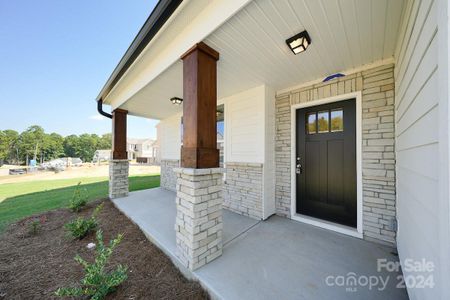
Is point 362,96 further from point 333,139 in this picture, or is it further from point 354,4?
point 354,4

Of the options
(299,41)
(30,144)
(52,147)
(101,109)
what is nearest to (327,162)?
(299,41)

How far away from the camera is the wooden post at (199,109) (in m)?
2.01

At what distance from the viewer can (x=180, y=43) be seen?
225 cm

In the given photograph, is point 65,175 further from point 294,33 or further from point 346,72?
point 346,72

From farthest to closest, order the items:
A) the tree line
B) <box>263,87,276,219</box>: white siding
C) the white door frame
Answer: the tree line
<box>263,87,276,219</box>: white siding
the white door frame

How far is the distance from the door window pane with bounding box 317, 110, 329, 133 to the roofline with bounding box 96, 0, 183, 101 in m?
2.83

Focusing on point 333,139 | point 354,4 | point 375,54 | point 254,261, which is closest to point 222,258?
point 254,261

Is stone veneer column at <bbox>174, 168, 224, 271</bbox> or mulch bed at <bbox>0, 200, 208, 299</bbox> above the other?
stone veneer column at <bbox>174, 168, 224, 271</bbox>

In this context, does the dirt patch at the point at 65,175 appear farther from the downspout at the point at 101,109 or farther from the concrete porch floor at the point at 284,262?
the concrete porch floor at the point at 284,262

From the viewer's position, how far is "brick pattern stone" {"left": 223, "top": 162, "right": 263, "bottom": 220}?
11.2 feet

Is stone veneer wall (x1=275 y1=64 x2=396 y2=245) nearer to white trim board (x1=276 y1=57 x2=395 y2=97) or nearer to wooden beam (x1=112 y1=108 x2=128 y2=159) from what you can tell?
white trim board (x1=276 y1=57 x2=395 y2=97)

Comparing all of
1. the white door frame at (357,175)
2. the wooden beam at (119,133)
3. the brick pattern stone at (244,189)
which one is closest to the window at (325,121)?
the white door frame at (357,175)

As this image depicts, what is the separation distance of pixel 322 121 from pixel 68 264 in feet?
15.1

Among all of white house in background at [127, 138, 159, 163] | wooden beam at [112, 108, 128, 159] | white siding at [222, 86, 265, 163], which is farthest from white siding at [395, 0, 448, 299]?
white house in background at [127, 138, 159, 163]
